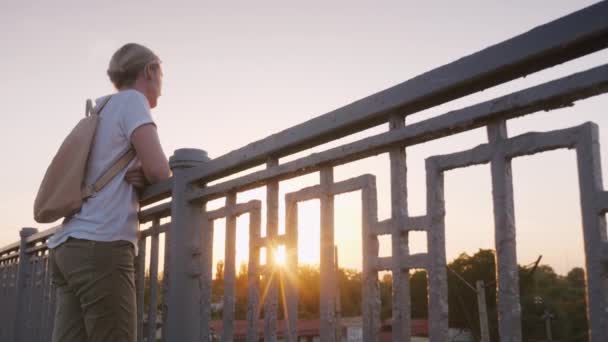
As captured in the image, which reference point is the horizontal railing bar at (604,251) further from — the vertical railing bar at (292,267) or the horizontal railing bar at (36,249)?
the horizontal railing bar at (36,249)

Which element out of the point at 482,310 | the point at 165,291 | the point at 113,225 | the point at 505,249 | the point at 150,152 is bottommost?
the point at 482,310

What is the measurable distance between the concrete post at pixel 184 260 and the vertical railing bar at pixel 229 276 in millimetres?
282

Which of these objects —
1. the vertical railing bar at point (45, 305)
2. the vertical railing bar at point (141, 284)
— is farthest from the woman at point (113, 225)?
the vertical railing bar at point (45, 305)

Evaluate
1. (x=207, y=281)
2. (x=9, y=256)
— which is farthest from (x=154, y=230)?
(x=9, y=256)

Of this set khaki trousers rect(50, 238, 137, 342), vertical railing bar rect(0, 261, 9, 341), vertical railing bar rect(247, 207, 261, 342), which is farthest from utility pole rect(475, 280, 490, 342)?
khaki trousers rect(50, 238, 137, 342)

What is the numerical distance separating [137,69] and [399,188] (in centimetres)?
128

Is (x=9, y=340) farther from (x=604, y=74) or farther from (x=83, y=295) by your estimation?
(x=604, y=74)

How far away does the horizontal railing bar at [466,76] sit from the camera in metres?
1.23

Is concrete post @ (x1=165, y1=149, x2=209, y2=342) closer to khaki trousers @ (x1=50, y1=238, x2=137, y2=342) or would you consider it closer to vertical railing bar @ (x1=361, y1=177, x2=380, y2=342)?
khaki trousers @ (x1=50, y1=238, x2=137, y2=342)

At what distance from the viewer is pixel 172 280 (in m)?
2.73

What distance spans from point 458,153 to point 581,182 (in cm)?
33

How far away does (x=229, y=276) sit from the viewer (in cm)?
238

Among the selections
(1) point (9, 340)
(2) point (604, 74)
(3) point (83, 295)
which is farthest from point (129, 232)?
(1) point (9, 340)

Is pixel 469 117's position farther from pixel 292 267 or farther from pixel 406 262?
pixel 292 267
